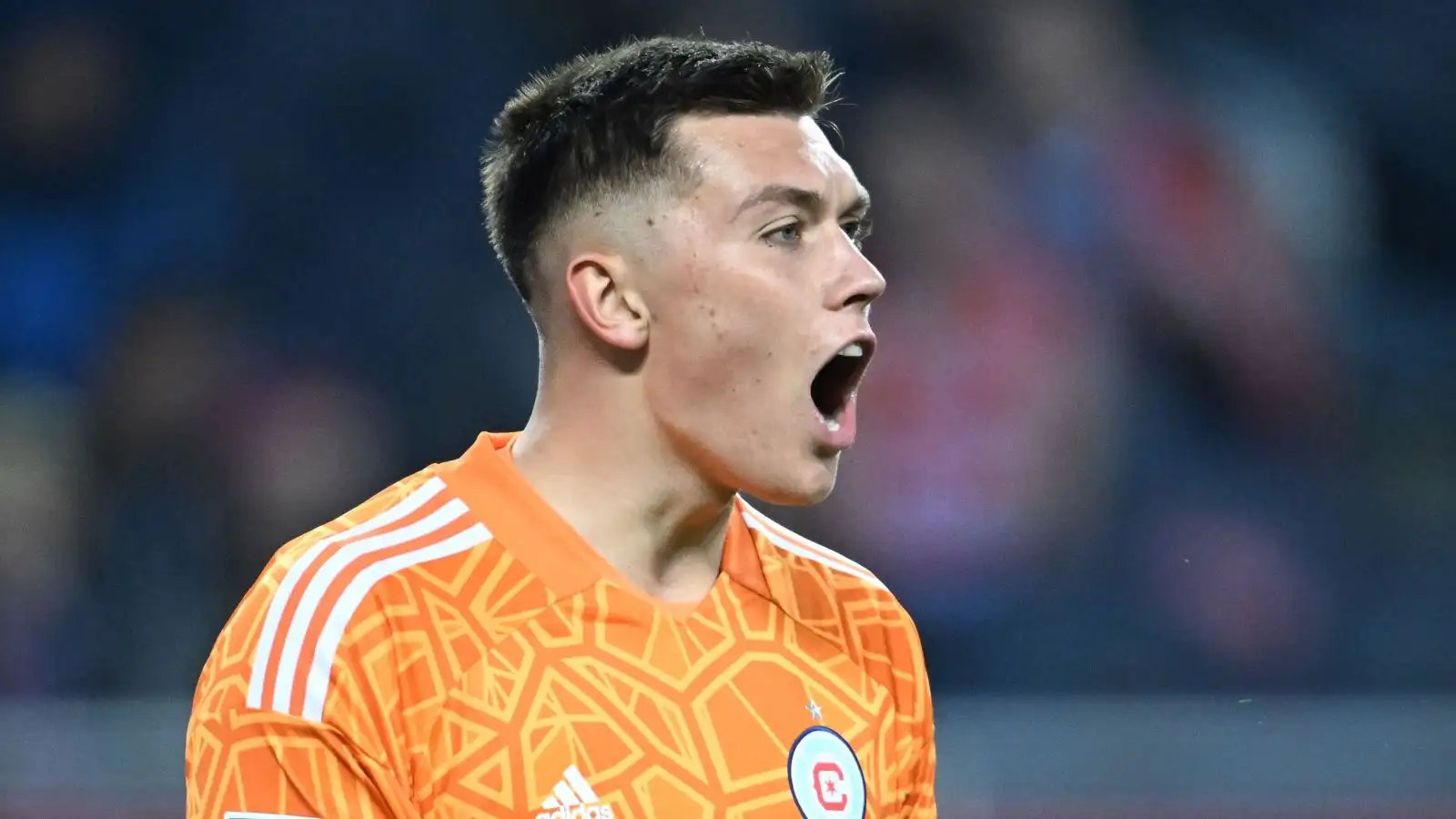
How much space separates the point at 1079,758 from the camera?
4.69 meters

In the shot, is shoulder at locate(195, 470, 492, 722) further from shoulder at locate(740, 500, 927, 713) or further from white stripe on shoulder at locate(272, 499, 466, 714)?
shoulder at locate(740, 500, 927, 713)

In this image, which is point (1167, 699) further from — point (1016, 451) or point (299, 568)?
point (299, 568)

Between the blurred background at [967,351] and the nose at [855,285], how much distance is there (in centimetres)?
284

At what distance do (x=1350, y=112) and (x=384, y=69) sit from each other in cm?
333

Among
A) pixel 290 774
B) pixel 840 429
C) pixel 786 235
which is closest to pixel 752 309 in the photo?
pixel 786 235

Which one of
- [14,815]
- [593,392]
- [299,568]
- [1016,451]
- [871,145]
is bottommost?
[14,815]

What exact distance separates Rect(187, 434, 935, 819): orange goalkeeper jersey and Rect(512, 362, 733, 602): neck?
36 mm

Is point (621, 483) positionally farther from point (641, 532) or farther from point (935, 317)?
point (935, 317)

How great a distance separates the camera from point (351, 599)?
1.85m

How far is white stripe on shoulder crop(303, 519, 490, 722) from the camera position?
1764mm

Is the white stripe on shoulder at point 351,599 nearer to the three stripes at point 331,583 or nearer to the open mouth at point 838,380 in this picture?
the three stripes at point 331,583

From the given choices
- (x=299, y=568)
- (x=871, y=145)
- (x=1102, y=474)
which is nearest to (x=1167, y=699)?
(x=1102, y=474)

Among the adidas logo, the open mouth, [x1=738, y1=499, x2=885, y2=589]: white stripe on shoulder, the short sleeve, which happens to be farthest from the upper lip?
the short sleeve

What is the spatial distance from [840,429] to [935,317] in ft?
11.1
